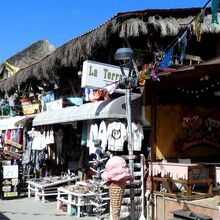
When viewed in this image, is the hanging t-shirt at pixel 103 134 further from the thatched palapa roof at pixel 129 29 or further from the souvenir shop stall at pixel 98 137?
the thatched palapa roof at pixel 129 29

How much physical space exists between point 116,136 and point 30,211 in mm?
3322

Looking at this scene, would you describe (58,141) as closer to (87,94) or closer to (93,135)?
(87,94)

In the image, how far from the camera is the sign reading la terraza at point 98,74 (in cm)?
939

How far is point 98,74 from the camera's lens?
955 cm

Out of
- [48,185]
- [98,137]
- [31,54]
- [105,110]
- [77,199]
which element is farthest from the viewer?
[31,54]

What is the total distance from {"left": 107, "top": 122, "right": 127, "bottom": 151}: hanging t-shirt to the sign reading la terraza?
115cm

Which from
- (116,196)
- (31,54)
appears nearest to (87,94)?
(116,196)

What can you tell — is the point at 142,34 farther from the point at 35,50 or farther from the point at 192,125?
the point at 35,50

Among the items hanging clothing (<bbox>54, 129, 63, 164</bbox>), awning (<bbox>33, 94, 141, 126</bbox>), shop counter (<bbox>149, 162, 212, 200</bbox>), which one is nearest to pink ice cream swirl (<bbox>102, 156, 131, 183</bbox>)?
shop counter (<bbox>149, 162, 212, 200</bbox>)

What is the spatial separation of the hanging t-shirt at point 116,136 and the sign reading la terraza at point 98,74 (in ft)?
3.77

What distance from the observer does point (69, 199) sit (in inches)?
436

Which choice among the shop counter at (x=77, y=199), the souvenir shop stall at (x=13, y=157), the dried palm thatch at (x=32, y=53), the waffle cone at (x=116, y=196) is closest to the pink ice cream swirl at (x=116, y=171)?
the waffle cone at (x=116, y=196)

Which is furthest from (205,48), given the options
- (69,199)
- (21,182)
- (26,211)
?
(21,182)

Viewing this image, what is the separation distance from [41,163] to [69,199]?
434 centimetres
